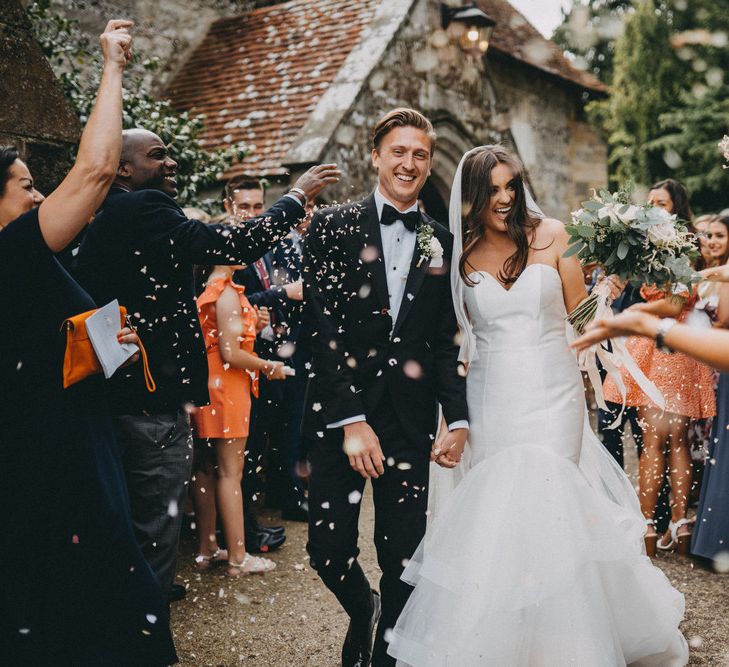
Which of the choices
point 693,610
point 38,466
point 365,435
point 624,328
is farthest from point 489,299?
point 693,610

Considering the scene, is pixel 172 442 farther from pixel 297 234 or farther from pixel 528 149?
pixel 528 149

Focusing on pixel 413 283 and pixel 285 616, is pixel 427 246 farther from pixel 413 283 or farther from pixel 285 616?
pixel 285 616

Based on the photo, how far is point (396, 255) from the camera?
3.36m

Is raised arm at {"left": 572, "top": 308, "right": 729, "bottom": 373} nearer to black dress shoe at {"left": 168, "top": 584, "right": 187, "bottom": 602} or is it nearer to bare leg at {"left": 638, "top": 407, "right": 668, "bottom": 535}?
black dress shoe at {"left": 168, "top": 584, "right": 187, "bottom": 602}

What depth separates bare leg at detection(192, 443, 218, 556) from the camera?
5004mm

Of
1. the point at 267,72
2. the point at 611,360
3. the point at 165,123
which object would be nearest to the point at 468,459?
the point at 611,360

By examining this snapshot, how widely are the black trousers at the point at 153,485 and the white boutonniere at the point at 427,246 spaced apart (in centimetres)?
130

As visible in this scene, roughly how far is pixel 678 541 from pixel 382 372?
3.11 m

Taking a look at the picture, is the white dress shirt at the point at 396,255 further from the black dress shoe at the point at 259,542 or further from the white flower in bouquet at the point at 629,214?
→ the black dress shoe at the point at 259,542

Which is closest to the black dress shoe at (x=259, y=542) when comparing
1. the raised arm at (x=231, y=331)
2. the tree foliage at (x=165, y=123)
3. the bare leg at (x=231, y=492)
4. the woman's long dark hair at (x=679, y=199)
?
the bare leg at (x=231, y=492)

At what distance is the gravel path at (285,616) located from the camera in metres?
3.72

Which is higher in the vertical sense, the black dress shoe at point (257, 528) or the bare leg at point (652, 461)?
the bare leg at point (652, 461)

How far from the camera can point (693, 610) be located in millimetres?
4207

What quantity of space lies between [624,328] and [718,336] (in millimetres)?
254
